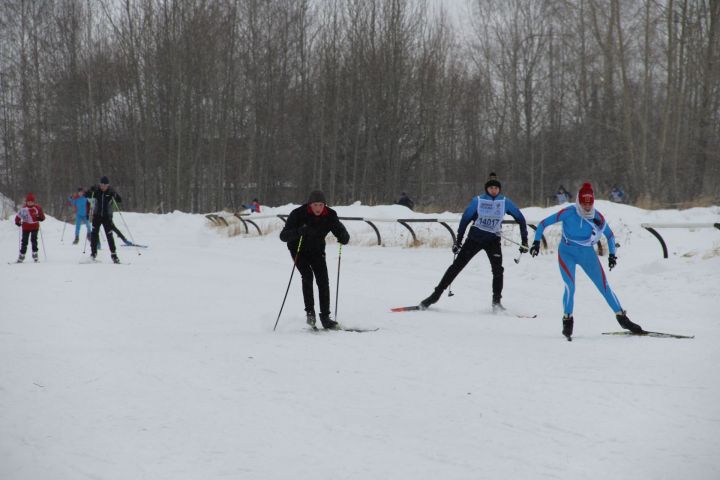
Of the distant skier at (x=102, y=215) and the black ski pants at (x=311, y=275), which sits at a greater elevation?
the distant skier at (x=102, y=215)

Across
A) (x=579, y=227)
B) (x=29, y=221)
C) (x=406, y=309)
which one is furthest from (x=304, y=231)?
(x=29, y=221)

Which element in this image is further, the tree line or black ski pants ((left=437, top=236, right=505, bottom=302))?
the tree line

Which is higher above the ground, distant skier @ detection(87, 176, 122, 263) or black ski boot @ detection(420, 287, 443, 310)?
distant skier @ detection(87, 176, 122, 263)

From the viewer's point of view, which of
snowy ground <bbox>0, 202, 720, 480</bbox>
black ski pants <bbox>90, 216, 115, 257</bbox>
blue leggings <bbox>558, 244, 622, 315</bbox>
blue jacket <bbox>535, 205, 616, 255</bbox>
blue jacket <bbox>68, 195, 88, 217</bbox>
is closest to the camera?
snowy ground <bbox>0, 202, 720, 480</bbox>

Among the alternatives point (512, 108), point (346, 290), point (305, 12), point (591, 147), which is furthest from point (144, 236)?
point (591, 147)

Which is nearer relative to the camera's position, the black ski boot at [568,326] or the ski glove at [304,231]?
the black ski boot at [568,326]

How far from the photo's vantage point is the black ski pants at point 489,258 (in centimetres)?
1008

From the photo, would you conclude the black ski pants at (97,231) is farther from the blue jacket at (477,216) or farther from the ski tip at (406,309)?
the blue jacket at (477,216)

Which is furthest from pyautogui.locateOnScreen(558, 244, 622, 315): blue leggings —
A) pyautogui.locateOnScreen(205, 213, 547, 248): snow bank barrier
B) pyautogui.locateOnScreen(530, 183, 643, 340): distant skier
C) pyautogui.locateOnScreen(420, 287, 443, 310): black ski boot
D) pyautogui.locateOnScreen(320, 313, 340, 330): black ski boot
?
pyautogui.locateOnScreen(205, 213, 547, 248): snow bank barrier

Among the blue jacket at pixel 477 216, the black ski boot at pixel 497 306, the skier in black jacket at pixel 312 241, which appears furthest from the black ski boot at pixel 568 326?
the skier in black jacket at pixel 312 241

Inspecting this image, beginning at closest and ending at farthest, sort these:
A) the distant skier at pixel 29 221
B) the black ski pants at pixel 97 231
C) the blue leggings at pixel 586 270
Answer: the blue leggings at pixel 586 270
the black ski pants at pixel 97 231
the distant skier at pixel 29 221

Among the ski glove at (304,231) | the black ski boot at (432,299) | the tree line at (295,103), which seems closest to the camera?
the ski glove at (304,231)

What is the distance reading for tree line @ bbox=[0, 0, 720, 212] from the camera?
133 ft

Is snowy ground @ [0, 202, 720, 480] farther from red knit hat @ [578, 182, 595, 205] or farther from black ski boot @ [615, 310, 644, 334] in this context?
red knit hat @ [578, 182, 595, 205]
